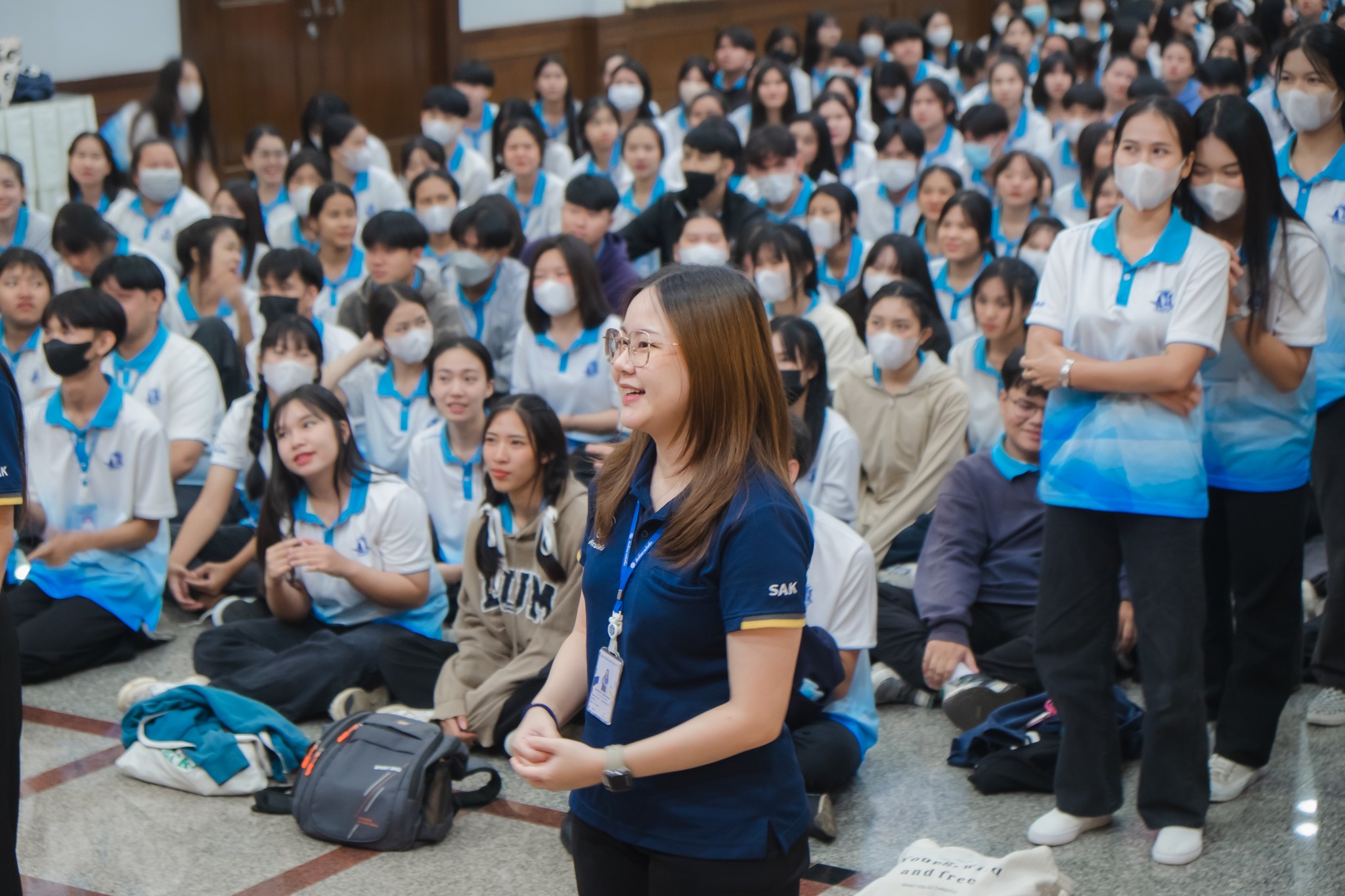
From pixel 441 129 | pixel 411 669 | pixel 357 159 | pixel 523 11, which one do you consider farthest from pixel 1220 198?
pixel 523 11

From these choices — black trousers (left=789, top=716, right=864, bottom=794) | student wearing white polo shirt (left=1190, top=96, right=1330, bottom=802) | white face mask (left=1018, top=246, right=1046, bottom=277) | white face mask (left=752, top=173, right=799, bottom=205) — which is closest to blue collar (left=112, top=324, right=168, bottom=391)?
black trousers (left=789, top=716, right=864, bottom=794)

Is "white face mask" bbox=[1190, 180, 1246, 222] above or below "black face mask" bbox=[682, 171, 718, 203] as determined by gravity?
below

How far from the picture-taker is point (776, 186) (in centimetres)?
690

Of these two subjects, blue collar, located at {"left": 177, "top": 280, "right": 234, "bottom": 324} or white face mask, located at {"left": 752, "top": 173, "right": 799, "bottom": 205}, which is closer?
blue collar, located at {"left": 177, "top": 280, "right": 234, "bottom": 324}

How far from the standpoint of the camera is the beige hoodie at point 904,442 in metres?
4.61

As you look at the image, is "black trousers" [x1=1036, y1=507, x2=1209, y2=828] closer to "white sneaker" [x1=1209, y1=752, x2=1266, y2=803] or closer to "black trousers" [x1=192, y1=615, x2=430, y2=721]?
"white sneaker" [x1=1209, y1=752, x2=1266, y2=803]

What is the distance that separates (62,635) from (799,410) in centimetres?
216

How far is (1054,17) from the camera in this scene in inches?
570

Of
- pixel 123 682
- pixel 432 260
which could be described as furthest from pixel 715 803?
Answer: pixel 432 260

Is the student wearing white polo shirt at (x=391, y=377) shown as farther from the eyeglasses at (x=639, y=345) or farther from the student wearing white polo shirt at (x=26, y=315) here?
the eyeglasses at (x=639, y=345)

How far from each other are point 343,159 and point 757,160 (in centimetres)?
217

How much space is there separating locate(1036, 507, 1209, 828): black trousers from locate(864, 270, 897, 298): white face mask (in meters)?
2.55

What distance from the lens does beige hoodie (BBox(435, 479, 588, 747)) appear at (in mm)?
3713

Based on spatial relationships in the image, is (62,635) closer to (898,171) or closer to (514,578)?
(514,578)
